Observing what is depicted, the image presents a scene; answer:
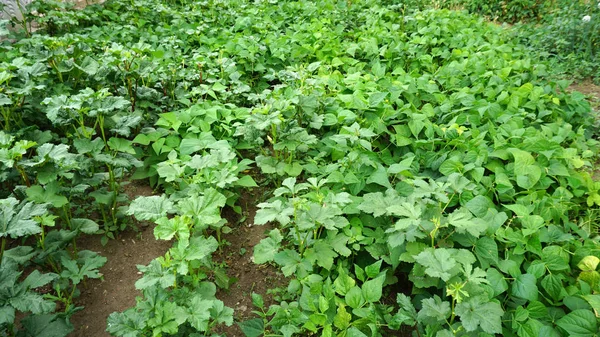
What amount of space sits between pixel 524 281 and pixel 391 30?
151 inches

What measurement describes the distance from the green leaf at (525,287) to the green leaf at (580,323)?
0.50 feet

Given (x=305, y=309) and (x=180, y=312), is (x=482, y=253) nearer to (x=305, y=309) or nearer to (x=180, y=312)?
(x=305, y=309)

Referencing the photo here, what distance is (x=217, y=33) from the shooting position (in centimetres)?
471

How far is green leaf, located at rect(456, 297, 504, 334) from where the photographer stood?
1.63m

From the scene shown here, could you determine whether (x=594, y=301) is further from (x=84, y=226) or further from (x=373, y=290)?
(x=84, y=226)

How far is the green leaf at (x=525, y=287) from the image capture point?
74.7 inches

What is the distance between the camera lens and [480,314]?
5.51 ft

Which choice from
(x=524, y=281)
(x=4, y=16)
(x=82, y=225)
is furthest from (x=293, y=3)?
(x=524, y=281)

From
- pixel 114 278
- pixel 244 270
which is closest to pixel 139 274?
pixel 114 278

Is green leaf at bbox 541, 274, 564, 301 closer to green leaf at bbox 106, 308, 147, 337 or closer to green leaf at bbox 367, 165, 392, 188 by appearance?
green leaf at bbox 367, 165, 392, 188

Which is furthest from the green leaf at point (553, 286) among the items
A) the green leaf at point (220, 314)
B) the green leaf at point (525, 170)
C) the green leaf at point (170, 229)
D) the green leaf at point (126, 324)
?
the green leaf at point (126, 324)

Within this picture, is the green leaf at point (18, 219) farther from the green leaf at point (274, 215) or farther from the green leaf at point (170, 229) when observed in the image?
the green leaf at point (274, 215)

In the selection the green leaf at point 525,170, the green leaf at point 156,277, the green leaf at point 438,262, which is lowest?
the green leaf at point 525,170

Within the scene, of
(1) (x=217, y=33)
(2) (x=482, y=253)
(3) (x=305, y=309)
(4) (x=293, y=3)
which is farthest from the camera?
(4) (x=293, y=3)
